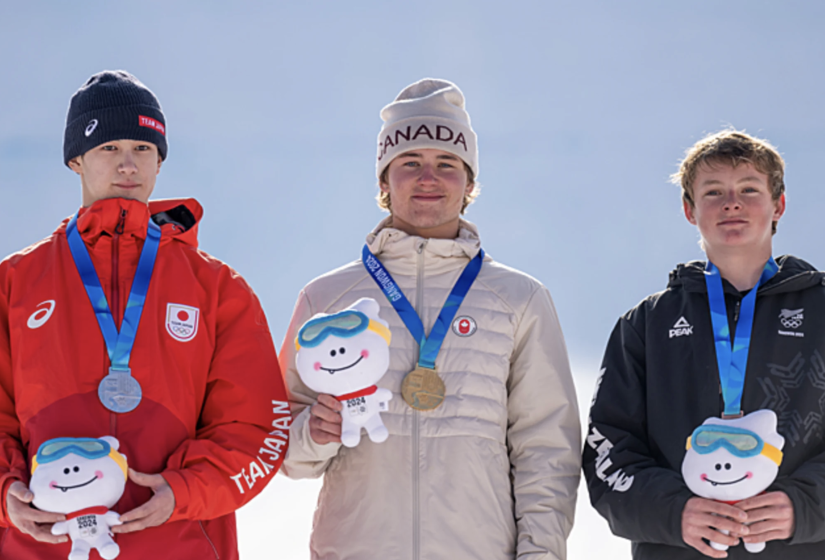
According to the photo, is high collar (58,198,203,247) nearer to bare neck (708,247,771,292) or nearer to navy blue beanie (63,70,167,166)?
navy blue beanie (63,70,167,166)

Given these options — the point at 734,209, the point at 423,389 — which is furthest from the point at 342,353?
the point at 734,209

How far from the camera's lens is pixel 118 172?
3.93 m

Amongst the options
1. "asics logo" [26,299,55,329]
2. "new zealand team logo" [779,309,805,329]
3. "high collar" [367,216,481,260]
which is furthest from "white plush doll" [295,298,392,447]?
"new zealand team logo" [779,309,805,329]

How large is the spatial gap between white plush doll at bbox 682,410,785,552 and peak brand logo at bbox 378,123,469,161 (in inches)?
72.2

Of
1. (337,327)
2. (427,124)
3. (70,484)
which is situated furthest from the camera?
(427,124)

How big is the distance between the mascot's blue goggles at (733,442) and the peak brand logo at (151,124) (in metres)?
2.73

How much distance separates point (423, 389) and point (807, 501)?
5.18 feet

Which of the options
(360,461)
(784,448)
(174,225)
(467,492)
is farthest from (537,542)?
(174,225)

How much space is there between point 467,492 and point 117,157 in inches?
83.9

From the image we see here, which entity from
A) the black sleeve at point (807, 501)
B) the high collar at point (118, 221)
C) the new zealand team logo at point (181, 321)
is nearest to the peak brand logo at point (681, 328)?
the black sleeve at point (807, 501)

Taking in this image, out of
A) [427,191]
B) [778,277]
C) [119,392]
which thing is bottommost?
[119,392]

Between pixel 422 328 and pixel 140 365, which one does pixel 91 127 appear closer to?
pixel 140 365

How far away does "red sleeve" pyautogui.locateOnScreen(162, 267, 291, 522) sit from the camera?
3.44m

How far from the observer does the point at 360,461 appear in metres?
3.81
